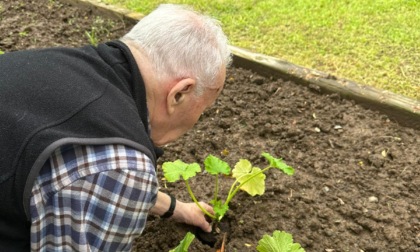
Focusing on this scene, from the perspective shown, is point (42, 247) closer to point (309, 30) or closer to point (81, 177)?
Result: point (81, 177)

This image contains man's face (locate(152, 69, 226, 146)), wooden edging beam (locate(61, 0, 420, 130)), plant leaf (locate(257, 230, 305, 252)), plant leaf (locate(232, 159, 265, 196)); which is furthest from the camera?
wooden edging beam (locate(61, 0, 420, 130))

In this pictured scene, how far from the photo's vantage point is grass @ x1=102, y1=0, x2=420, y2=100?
12.3ft

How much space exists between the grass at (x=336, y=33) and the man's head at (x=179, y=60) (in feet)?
6.61

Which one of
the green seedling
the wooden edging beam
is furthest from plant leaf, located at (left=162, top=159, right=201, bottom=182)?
the green seedling

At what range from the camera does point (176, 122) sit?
1969mm

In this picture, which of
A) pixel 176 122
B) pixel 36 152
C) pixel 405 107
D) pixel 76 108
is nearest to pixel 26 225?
pixel 36 152

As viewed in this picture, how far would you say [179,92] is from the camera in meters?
1.84

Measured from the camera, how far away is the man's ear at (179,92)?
70.4 inches

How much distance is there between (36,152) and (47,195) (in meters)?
0.14

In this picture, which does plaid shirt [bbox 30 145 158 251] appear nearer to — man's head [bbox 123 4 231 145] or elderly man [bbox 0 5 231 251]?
elderly man [bbox 0 5 231 251]

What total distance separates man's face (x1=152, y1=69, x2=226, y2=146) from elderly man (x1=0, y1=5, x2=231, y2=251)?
3cm

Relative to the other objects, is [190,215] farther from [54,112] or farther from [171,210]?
[54,112]

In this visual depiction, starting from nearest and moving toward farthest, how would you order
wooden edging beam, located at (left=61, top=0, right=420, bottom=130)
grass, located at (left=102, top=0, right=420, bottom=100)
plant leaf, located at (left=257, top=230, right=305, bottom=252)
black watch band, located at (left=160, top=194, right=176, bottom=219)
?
plant leaf, located at (left=257, top=230, right=305, bottom=252), black watch band, located at (left=160, top=194, right=176, bottom=219), wooden edging beam, located at (left=61, top=0, right=420, bottom=130), grass, located at (left=102, top=0, right=420, bottom=100)

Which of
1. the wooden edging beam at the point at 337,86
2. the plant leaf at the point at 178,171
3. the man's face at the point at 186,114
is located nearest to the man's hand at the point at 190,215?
the plant leaf at the point at 178,171
